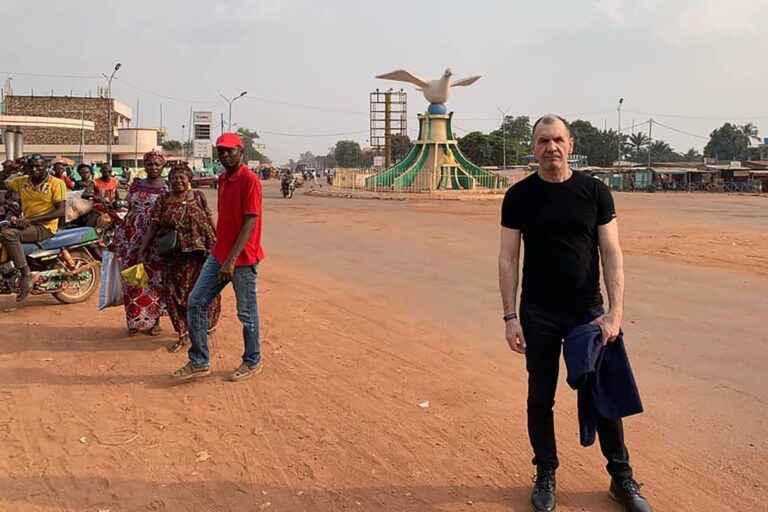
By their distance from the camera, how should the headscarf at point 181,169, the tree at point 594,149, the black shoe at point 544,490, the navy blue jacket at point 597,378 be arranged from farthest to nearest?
the tree at point 594,149
the headscarf at point 181,169
the black shoe at point 544,490
the navy blue jacket at point 597,378

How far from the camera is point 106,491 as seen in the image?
312cm

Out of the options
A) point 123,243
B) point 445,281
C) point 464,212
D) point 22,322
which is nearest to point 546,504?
point 123,243

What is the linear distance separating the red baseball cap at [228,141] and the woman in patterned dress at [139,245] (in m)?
1.27

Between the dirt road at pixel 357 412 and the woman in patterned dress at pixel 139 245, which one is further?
the woman in patterned dress at pixel 139 245

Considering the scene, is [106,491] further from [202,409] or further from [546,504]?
[546,504]

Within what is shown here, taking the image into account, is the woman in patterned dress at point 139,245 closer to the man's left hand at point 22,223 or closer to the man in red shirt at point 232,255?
the man in red shirt at point 232,255

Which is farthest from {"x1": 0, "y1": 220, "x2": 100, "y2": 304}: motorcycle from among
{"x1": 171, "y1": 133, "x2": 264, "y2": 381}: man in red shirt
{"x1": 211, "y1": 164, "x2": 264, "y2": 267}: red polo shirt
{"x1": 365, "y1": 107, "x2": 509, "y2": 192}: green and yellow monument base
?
{"x1": 365, "y1": 107, "x2": 509, "y2": 192}: green and yellow monument base

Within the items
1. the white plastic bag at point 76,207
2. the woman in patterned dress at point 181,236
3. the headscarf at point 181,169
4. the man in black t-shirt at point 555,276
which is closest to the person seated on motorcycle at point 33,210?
the white plastic bag at point 76,207

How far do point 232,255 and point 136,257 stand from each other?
160cm

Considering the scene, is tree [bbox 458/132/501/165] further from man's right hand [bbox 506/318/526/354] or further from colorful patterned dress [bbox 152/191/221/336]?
man's right hand [bbox 506/318/526/354]

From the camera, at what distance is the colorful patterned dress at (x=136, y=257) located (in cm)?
556

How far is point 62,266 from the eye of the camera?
6.97 metres

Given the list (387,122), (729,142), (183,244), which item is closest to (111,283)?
(183,244)

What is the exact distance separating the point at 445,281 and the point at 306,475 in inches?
227
